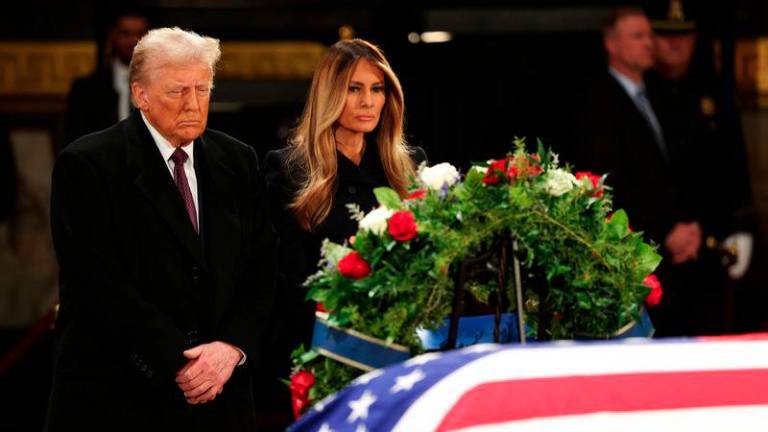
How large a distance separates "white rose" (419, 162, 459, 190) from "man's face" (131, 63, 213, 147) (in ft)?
1.63

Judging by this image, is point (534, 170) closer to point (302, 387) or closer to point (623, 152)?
point (302, 387)

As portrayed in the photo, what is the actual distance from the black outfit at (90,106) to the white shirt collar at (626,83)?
188 centimetres

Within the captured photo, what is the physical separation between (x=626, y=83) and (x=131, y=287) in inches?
128

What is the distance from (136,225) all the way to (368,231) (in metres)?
0.50

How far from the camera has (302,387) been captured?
3.59m

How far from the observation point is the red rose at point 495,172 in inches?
137

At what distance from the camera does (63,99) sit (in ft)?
27.2

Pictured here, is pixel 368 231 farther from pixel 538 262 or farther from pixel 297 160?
pixel 297 160

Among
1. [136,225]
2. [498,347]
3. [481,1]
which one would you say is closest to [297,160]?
[136,225]

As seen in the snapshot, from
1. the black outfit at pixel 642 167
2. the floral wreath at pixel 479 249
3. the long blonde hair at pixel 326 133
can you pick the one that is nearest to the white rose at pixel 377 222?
the floral wreath at pixel 479 249

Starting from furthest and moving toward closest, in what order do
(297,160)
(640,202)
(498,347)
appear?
(640,202)
(297,160)
(498,347)

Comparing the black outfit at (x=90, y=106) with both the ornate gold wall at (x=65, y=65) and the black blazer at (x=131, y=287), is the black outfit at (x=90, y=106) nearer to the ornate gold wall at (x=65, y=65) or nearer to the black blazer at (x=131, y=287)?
the ornate gold wall at (x=65, y=65)

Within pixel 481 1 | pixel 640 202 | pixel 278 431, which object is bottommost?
pixel 278 431

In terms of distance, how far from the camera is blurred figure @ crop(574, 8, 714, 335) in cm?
619
